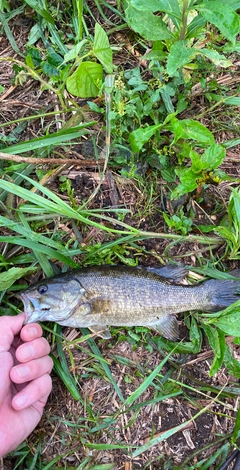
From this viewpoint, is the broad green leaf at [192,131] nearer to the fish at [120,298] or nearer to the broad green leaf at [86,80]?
the broad green leaf at [86,80]

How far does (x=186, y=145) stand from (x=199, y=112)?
21.1 inches

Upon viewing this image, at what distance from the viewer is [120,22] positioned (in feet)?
12.4

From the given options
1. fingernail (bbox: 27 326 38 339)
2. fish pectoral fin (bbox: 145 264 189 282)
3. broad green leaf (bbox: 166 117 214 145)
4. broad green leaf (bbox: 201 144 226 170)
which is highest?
broad green leaf (bbox: 166 117 214 145)

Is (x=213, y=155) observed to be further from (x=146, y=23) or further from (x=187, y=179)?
(x=146, y=23)

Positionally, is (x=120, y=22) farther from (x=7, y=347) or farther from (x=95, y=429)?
(x=95, y=429)

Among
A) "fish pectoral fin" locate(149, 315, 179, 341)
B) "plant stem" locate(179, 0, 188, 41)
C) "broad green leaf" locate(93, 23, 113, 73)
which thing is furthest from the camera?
"fish pectoral fin" locate(149, 315, 179, 341)

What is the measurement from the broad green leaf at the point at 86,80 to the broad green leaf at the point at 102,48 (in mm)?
60

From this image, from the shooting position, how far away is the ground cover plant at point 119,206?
11.3 feet

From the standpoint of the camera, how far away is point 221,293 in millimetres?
3479

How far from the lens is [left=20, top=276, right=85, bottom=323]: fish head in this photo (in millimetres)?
3309

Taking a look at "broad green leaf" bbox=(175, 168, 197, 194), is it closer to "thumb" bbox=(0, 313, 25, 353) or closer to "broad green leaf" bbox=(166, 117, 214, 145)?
"broad green leaf" bbox=(166, 117, 214, 145)

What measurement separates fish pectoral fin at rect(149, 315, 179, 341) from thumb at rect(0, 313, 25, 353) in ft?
3.51

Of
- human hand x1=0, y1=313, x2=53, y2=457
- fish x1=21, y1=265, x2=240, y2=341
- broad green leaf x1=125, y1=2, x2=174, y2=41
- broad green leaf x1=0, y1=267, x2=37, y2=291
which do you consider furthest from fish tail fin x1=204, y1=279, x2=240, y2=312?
broad green leaf x1=125, y1=2, x2=174, y2=41

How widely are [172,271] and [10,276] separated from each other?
4.33 ft
